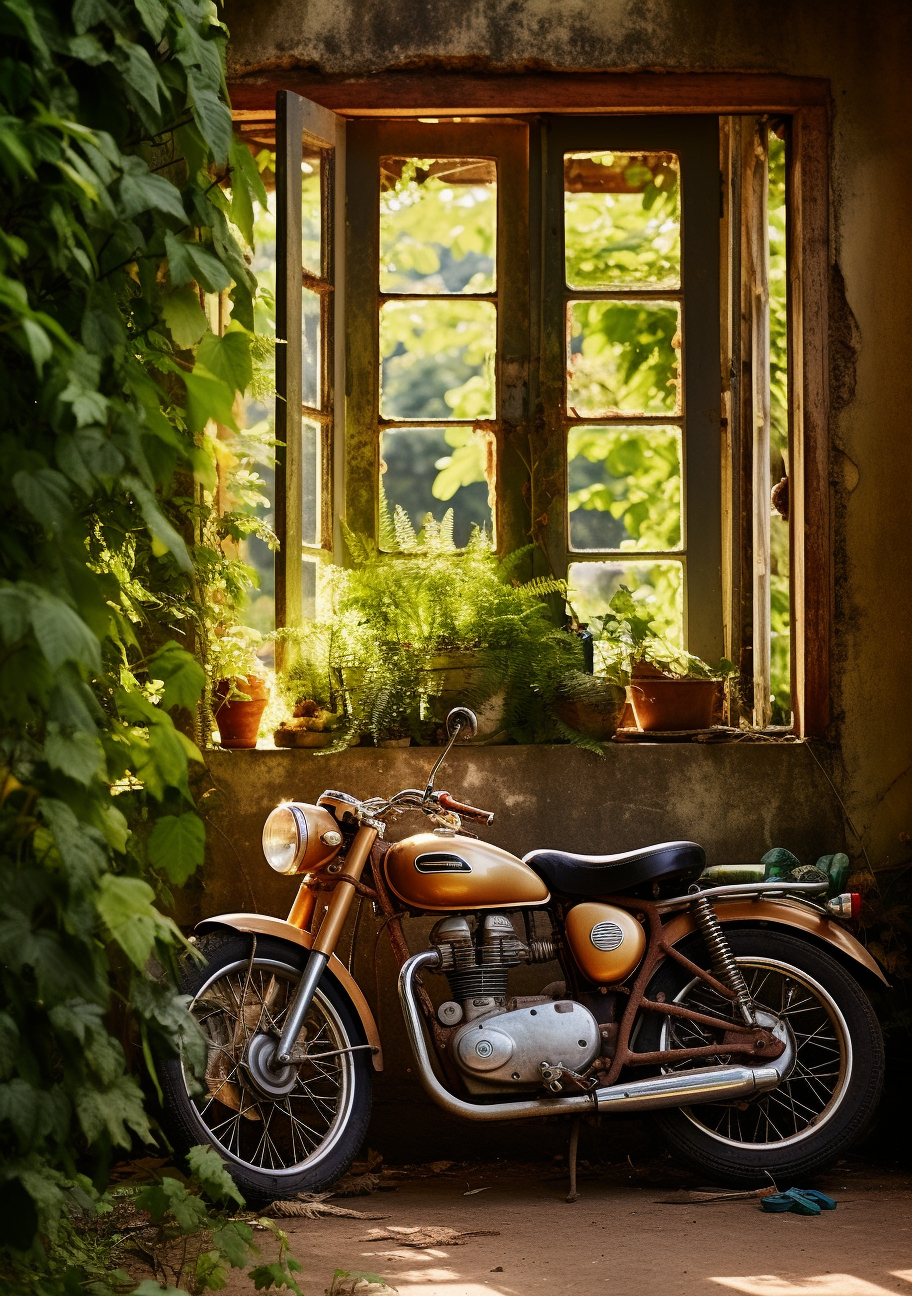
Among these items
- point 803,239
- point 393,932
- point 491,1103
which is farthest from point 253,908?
point 803,239

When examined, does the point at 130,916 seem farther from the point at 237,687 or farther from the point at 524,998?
the point at 237,687

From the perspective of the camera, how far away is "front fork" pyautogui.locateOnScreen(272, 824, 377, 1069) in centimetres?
322

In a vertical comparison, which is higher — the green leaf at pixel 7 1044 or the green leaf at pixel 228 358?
the green leaf at pixel 228 358

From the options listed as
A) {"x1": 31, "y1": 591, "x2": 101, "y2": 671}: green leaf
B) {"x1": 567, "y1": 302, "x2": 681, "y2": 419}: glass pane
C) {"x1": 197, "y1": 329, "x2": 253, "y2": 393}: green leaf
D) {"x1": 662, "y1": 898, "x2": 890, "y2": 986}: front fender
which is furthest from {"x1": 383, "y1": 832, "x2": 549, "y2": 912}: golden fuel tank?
{"x1": 567, "y1": 302, "x2": 681, "y2": 419}: glass pane

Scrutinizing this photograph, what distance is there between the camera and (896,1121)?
12.4ft

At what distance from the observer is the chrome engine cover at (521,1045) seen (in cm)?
328

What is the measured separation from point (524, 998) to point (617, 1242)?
25.5 inches

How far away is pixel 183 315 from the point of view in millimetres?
2170

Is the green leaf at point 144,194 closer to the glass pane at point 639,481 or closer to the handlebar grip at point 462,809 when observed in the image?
the handlebar grip at point 462,809

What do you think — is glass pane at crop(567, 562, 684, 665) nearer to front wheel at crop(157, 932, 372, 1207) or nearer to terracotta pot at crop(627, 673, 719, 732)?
terracotta pot at crop(627, 673, 719, 732)

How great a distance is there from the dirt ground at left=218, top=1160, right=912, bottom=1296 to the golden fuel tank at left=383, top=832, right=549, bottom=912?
76cm

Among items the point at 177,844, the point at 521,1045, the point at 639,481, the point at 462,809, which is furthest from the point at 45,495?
the point at 639,481

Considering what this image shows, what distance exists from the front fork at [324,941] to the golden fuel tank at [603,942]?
570 mm

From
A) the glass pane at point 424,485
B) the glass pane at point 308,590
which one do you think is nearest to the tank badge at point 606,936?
the glass pane at point 308,590
